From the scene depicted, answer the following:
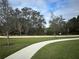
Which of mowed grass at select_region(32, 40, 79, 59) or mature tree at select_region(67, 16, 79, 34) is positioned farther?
mature tree at select_region(67, 16, 79, 34)

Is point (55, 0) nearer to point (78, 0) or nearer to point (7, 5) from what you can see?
point (78, 0)

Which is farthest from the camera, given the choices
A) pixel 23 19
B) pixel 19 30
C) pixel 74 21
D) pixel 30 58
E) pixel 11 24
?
pixel 74 21

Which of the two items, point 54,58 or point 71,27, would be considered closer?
point 54,58

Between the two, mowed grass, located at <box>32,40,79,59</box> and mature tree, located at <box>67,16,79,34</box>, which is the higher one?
mature tree, located at <box>67,16,79,34</box>

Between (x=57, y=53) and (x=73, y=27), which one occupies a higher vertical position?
(x=73, y=27)

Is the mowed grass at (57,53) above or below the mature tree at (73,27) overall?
below

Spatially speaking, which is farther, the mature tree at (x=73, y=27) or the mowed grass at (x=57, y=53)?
the mature tree at (x=73, y=27)

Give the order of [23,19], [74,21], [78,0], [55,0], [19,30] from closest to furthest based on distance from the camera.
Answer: [55,0], [78,0], [19,30], [23,19], [74,21]

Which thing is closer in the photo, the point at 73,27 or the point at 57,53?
the point at 57,53

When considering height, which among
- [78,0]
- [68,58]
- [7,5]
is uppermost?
[78,0]

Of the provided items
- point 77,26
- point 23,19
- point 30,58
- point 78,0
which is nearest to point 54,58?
point 30,58

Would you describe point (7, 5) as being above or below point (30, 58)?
above

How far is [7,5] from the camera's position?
15.3m

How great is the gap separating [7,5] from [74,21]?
1755 inches
